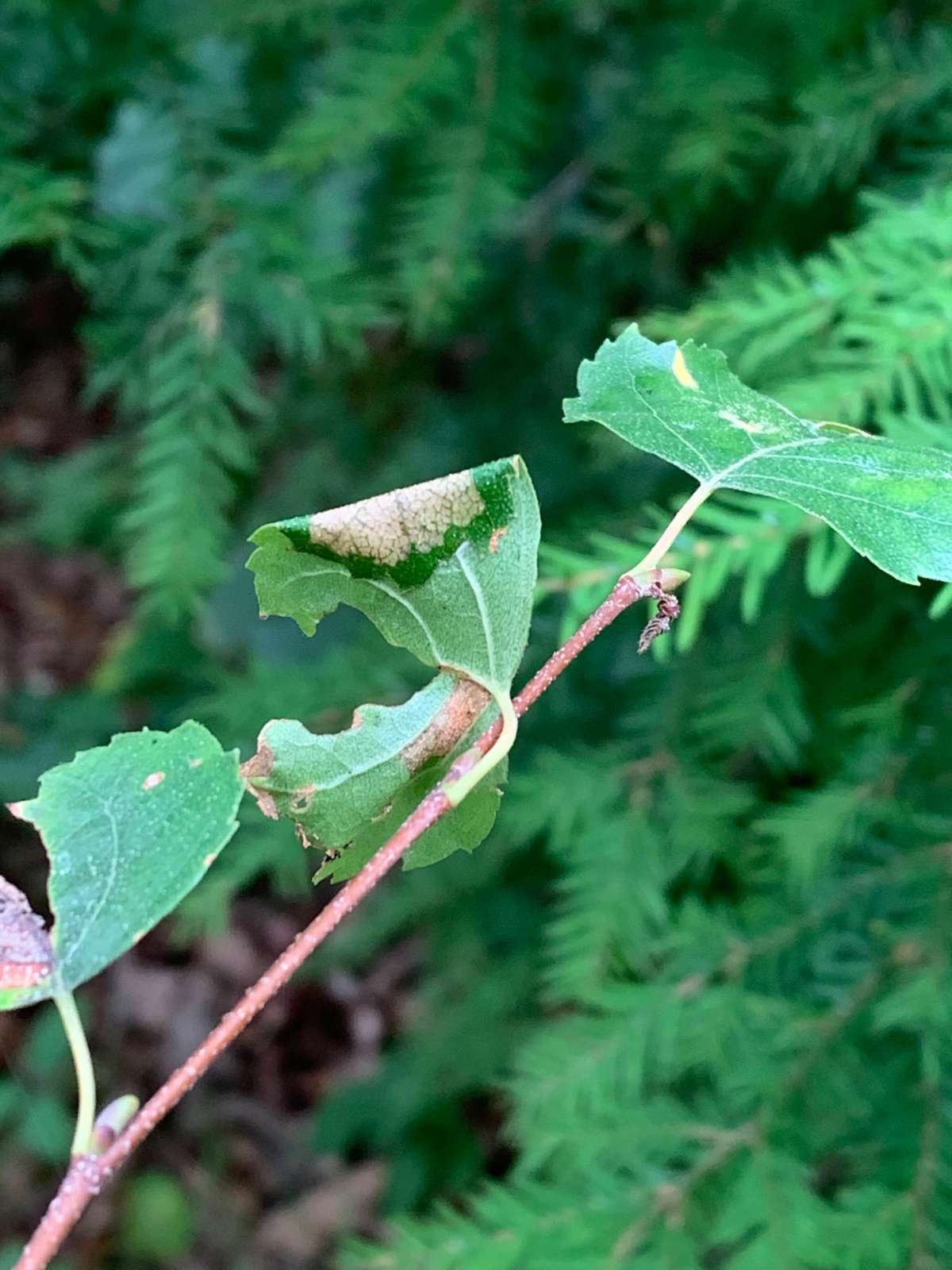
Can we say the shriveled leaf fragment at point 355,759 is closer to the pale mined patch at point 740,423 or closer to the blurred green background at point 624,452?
the pale mined patch at point 740,423

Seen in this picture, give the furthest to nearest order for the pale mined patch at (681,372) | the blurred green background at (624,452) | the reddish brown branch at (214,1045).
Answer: the blurred green background at (624,452), the pale mined patch at (681,372), the reddish brown branch at (214,1045)

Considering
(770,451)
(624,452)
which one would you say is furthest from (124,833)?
(624,452)

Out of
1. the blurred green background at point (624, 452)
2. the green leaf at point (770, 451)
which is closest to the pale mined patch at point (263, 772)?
the green leaf at point (770, 451)

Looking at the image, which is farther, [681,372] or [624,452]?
[624,452]

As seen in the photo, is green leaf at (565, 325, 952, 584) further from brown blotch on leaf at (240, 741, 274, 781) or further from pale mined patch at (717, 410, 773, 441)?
brown blotch on leaf at (240, 741, 274, 781)

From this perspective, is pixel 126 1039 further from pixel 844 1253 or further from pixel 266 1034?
pixel 844 1253

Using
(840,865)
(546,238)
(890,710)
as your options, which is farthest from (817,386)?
(546,238)

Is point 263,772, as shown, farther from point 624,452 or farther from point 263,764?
point 624,452
